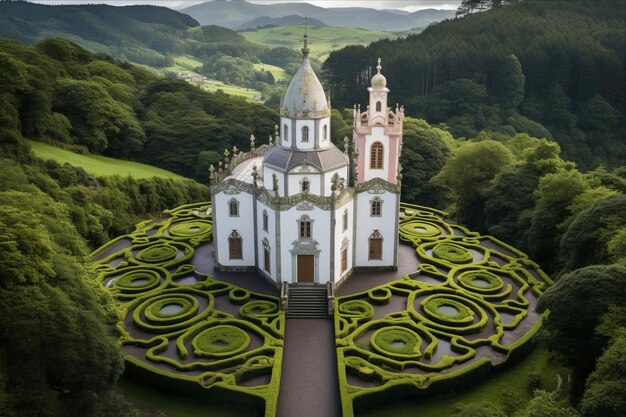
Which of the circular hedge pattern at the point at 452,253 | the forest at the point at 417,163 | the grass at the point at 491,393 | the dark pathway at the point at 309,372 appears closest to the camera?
the forest at the point at 417,163

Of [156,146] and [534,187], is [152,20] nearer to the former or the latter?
[156,146]

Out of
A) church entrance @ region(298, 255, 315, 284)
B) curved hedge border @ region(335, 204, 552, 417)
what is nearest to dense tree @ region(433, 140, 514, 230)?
curved hedge border @ region(335, 204, 552, 417)

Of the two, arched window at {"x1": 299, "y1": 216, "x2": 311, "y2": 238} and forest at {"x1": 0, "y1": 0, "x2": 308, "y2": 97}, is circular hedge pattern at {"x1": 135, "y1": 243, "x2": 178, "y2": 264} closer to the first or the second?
arched window at {"x1": 299, "y1": 216, "x2": 311, "y2": 238}

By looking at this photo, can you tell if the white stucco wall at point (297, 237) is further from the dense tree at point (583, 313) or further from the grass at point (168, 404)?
the dense tree at point (583, 313)

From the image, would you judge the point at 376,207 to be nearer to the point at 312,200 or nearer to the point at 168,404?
the point at 312,200

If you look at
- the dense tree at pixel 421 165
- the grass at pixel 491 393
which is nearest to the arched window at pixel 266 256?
the grass at pixel 491 393

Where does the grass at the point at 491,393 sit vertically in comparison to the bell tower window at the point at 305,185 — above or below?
below

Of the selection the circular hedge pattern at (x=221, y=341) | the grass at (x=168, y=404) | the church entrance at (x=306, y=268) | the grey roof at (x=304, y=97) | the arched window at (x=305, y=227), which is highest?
the grey roof at (x=304, y=97)
